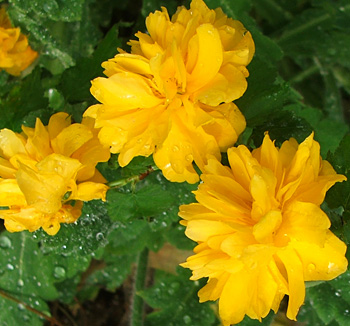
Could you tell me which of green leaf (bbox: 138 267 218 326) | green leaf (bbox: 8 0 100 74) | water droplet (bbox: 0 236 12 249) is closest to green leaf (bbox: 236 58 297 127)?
green leaf (bbox: 8 0 100 74)

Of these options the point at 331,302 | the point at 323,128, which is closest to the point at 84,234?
the point at 331,302

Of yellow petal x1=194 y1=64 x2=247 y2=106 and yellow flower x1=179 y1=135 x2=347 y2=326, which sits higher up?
yellow petal x1=194 y1=64 x2=247 y2=106

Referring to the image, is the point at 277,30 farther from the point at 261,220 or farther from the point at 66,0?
the point at 261,220

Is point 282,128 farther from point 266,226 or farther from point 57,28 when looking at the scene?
point 57,28

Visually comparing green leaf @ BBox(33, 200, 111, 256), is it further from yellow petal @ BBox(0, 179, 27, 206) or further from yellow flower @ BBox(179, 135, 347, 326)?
yellow flower @ BBox(179, 135, 347, 326)

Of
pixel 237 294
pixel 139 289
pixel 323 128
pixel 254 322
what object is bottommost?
pixel 139 289

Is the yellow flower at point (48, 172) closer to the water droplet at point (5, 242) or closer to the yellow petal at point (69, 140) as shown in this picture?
the yellow petal at point (69, 140)
